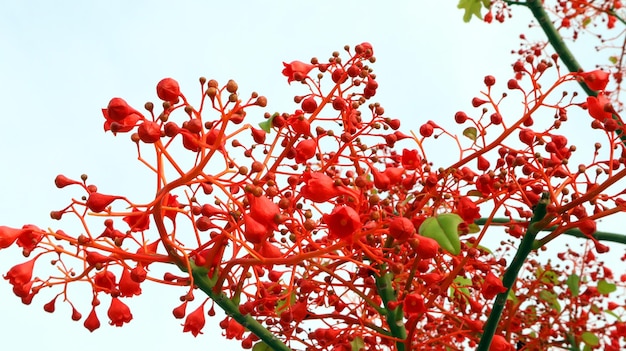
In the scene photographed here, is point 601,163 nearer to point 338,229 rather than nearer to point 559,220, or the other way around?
point 559,220

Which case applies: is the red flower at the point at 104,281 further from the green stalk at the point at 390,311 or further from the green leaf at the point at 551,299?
the green leaf at the point at 551,299

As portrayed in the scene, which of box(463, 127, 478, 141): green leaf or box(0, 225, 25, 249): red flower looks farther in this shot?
box(463, 127, 478, 141): green leaf

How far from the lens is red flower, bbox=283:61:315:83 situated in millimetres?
1827

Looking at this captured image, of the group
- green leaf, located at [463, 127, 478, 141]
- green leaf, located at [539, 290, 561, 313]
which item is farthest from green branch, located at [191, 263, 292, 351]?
green leaf, located at [539, 290, 561, 313]

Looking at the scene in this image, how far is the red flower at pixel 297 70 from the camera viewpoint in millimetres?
1827

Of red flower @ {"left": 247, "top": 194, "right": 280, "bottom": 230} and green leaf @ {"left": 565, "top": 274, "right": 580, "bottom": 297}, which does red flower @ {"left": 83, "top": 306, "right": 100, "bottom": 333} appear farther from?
green leaf @ {"left": 565, "top": 274, "right": 580, "bottom": 297}

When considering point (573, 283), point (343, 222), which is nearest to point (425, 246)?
point (343, 222)

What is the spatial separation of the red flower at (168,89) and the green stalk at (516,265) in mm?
864

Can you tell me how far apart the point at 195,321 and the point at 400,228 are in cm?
66

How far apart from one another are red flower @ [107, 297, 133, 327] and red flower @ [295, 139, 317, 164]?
655mm

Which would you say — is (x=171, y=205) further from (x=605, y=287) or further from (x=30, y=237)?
(x=605, y=287)

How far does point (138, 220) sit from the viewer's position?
1.63 m

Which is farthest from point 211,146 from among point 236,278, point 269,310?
point 269,310

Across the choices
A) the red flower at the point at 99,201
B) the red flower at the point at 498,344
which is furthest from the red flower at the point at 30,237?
the red flower at the point at 498,344
